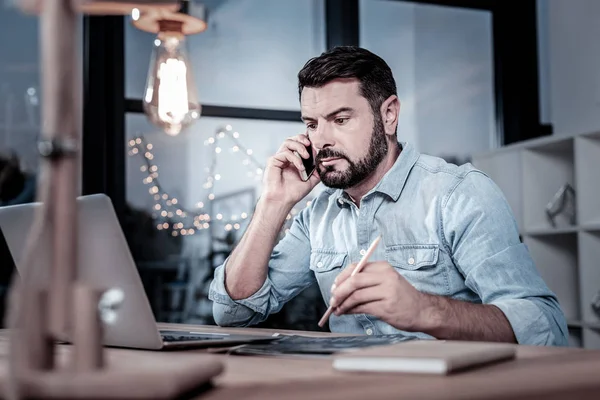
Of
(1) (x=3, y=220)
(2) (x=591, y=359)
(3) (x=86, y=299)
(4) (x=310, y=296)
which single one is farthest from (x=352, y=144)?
(4) (x=310, y=296)

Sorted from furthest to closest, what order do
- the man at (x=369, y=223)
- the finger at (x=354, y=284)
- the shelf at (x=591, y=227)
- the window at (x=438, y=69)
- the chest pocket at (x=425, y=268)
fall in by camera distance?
the window at (x=438, y=69) → the shelf at (x=591, y=227) → the chest pocket at (x=425, y=268) → the man at (x=369, y=223) → the finger at (x=354, y=284)

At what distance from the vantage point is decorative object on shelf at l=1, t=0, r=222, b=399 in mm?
640

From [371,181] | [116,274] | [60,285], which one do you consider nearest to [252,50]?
[371,181]

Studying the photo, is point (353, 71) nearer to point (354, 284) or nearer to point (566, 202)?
point (354, 284)

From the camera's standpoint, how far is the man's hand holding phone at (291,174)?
7.18 ft

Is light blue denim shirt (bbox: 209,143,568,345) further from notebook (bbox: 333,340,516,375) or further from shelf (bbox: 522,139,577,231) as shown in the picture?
shelf (bbox: 522,139,577,231)

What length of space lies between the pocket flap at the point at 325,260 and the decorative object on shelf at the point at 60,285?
140 cm

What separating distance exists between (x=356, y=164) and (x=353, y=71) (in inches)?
9.9

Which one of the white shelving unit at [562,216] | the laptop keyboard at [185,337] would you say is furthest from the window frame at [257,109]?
the laptop keyboard at [185,337]

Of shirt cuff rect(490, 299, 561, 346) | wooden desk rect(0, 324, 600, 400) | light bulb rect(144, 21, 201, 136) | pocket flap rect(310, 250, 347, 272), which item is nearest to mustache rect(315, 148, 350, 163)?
pocket flap rect(310, 250, 347, 272)

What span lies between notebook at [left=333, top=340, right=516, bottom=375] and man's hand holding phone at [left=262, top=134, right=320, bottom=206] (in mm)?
1280

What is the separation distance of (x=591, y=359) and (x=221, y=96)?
2.86 metres

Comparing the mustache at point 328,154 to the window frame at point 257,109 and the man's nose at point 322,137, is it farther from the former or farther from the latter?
the window frame at point 257,109

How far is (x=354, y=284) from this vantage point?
1.27m
